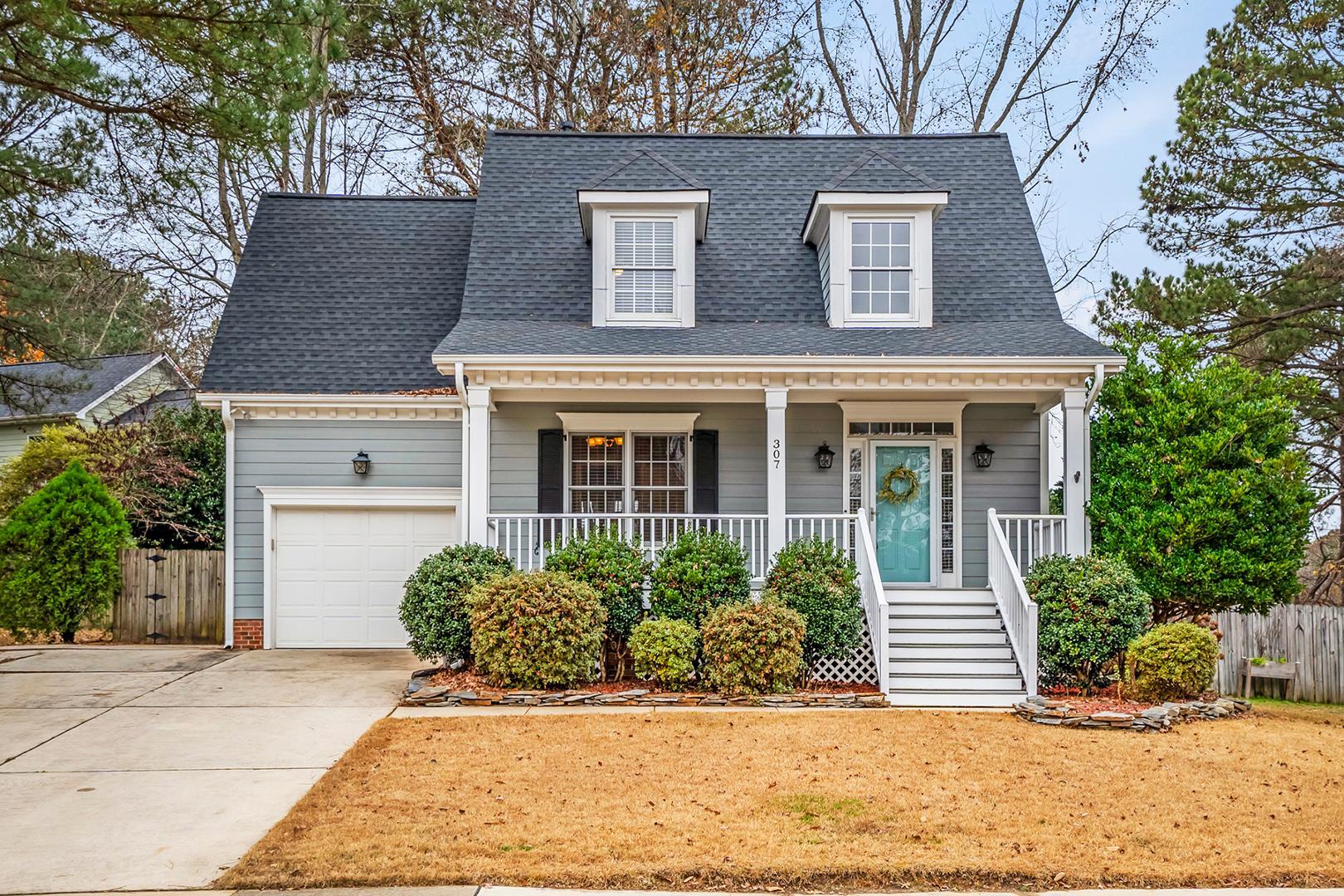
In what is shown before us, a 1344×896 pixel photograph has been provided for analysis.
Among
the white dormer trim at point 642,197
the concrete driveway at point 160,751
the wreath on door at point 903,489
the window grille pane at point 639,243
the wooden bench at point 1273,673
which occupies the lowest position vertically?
the wooden bench at point 1273,673

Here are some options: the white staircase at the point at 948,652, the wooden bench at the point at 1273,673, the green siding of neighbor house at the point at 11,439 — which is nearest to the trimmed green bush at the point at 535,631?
the white staircase at the point at 948,652

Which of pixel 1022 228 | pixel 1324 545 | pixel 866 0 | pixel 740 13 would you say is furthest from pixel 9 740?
pixel 1324 545

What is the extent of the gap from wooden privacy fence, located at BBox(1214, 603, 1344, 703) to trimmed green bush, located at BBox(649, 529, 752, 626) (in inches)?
327

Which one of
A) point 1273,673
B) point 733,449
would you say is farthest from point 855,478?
point 1273,673

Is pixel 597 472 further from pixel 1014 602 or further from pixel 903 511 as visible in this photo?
pixel 1014 602

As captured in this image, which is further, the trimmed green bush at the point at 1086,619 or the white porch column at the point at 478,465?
the white porch column at the point at 478,465

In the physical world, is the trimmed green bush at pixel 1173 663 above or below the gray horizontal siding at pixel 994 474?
below

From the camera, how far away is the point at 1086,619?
9.47m

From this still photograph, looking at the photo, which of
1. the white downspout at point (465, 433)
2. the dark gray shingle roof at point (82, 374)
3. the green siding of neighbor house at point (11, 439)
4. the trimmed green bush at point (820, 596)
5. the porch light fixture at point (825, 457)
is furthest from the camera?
the green siding of neighbor house at point (11, 439)

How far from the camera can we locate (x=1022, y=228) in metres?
13.3

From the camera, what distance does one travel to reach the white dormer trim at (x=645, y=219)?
1213 centimetres

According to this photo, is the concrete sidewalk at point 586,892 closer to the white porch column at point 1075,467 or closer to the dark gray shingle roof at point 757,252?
the white porch column at point 1075,467

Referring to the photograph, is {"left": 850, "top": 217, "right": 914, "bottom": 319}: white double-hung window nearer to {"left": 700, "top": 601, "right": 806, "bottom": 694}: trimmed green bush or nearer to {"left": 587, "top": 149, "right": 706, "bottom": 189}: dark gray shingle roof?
{"left": 587, "top": 149, "right": 706, "bottom": 189}: dark gray shingle roof

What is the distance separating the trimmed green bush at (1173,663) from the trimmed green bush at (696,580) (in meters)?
3.82
